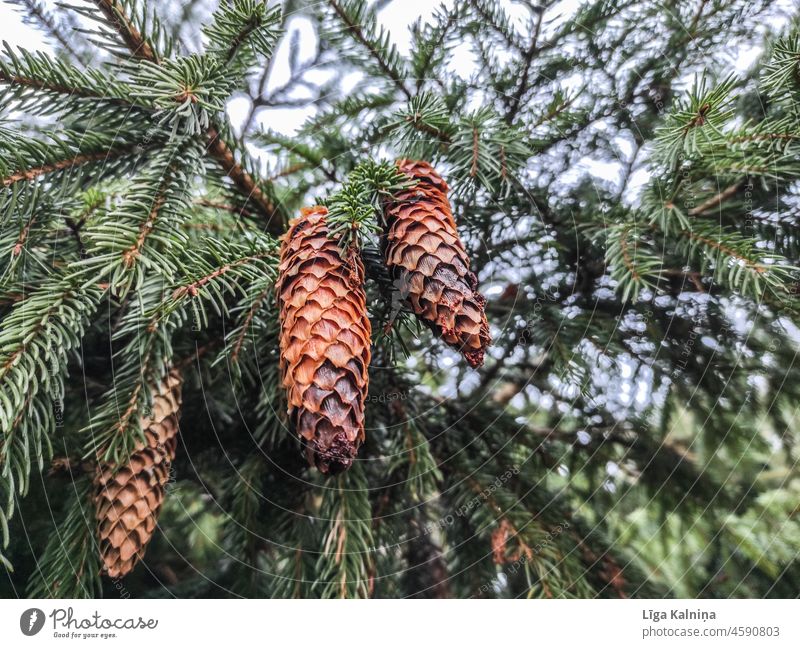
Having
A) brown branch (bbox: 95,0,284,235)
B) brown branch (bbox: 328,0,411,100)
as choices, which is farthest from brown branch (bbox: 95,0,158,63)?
brown branch (bbox: 328,0,411,100)

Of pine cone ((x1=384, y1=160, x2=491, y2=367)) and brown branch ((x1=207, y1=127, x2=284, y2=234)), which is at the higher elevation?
brown branch ((x1=207, y1=127, x2=284, y2=234))

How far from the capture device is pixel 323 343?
335 mm

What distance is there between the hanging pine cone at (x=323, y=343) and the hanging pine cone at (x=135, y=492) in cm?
17

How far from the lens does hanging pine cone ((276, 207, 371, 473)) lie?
0.32 meters

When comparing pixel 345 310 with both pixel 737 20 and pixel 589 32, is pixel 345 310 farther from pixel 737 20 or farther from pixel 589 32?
pixel 737 20

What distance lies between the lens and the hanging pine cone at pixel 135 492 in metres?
0.43

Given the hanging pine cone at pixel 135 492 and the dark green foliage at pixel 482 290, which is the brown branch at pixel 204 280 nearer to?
the dark green foliage at pixel 482 290
